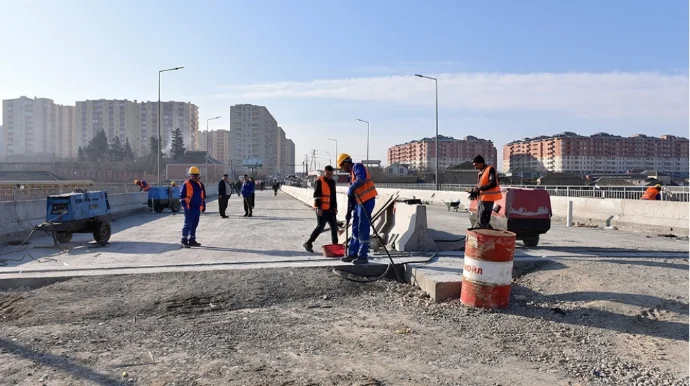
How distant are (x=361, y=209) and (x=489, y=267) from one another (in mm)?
2733

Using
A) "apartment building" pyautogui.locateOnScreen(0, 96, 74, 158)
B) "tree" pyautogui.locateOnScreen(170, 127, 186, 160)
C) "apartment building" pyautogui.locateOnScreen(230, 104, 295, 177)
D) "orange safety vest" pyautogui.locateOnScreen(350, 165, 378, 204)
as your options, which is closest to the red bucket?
"orange safety vest" pyautogui.locateOnScreen(350, 165, 378, 204)

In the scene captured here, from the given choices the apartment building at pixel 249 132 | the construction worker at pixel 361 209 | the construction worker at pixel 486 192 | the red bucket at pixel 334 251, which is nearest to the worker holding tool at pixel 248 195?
the red bucket at pixel 334 251

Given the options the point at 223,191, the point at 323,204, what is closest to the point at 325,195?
the point at 323,204

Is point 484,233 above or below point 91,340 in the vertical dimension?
above

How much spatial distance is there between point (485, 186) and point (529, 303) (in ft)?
9.80

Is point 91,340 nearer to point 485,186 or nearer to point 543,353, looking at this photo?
point 543,353

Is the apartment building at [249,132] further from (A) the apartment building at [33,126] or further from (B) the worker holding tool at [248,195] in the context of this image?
(B) the worker holding tool at [248,195]

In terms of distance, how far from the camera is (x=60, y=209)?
1085 centimetres

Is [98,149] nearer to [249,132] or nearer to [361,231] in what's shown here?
[249,132]

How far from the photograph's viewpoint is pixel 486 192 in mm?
8773

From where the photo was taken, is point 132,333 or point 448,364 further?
point 132,333

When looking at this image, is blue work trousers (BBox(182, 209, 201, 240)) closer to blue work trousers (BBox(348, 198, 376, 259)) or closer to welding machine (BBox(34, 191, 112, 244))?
welding machine (BBox(34, 191, 112, 244))

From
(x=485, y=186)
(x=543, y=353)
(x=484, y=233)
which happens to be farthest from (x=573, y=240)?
(x=543, y=353)

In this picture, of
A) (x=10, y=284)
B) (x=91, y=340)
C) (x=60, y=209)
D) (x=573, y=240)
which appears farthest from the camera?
(x=573, y=240)
